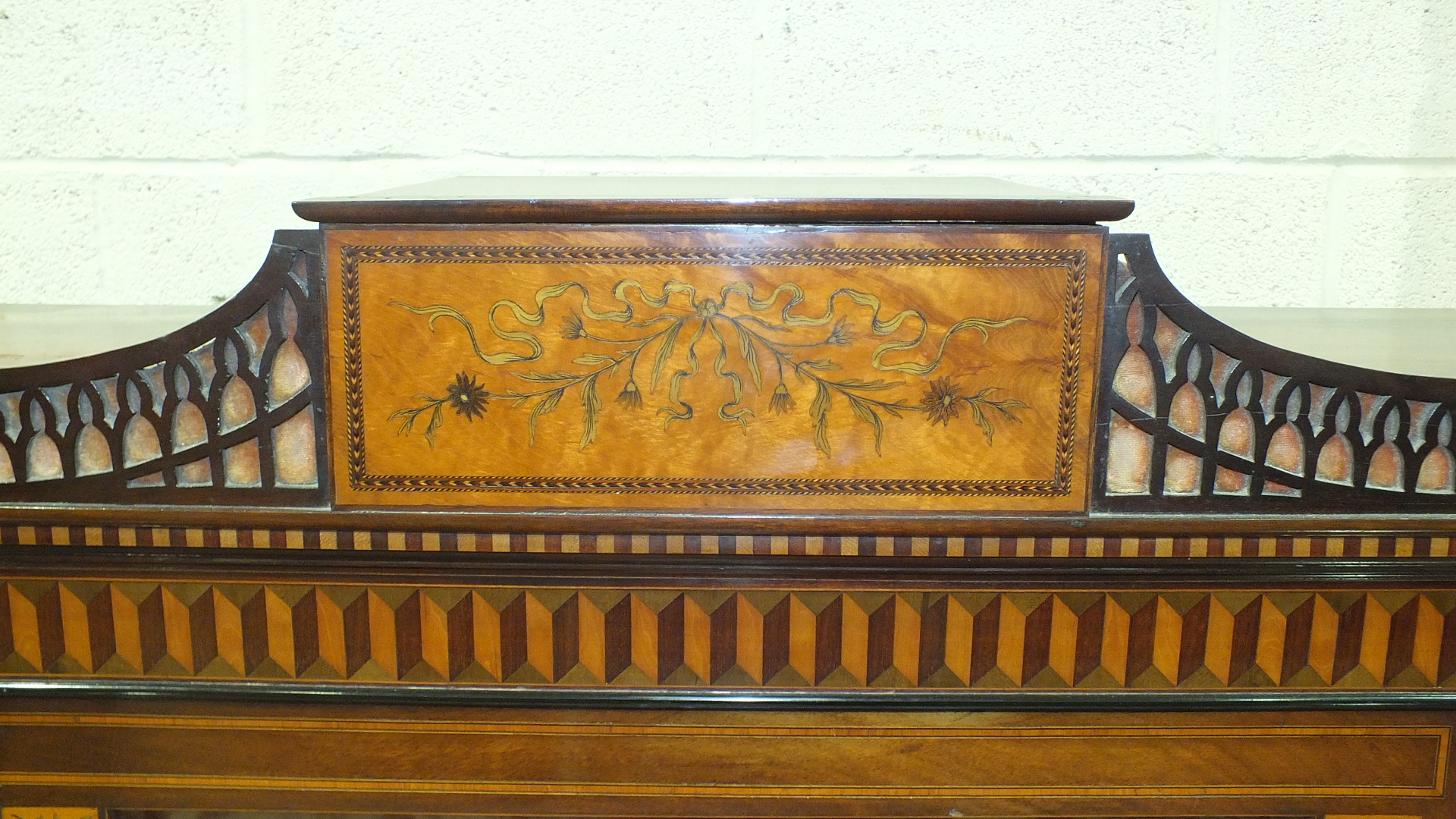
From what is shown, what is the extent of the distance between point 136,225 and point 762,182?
938 millimetres

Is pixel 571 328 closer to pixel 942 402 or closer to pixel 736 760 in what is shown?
pixel 942 402

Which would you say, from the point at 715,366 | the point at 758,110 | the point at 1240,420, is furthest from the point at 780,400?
the point at 758,110

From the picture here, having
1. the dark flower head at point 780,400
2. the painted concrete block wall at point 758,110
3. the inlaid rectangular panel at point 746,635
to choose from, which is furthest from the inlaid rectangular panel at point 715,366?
the painted concrete block wall at point 758,110

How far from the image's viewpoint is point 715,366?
32.0 inches

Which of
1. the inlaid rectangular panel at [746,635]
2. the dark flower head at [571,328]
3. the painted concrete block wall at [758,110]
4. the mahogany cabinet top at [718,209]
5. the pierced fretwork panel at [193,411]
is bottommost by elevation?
the inlaid rectangular panel at [746,635]

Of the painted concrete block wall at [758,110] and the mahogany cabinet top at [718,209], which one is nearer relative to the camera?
the mahogany cabinet top at [718,209]

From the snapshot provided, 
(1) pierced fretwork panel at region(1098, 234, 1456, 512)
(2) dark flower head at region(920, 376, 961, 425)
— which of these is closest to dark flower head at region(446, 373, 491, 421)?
(2) dark flower head at region(920, 376, 961, 425)

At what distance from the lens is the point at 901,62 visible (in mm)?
1332

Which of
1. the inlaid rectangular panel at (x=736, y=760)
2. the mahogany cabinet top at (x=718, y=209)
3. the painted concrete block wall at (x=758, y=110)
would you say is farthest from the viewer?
the painted concrete block wall at (x=758, y=110)

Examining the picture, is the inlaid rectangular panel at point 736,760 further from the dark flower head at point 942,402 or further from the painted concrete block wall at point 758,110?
the painted concrete block wall at point 758,110

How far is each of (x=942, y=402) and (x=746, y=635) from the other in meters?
0.29

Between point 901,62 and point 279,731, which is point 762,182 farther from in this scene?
point 279,731

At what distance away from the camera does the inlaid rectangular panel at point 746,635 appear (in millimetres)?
883

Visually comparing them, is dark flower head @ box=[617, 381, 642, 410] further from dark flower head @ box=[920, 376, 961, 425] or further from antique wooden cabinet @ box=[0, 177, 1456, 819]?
dark flower head @ box=[920, 376, 961, 425]
